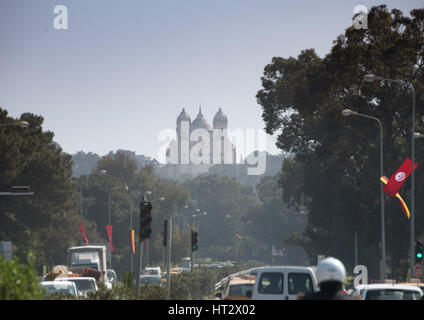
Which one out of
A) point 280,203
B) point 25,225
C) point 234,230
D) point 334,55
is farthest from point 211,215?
point 334,55

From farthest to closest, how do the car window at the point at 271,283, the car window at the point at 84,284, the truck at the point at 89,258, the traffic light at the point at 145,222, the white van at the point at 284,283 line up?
1. the truck at the point at 89,258
2. the car window at the point at 84,284
3. the traffic light at the point at 145,222
4. the car window at the point at 271,283
5. the white van at the point at 284,283

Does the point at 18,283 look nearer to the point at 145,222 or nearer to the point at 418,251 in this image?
the point at 145,222

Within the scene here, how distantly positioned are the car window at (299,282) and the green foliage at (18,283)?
11.2m

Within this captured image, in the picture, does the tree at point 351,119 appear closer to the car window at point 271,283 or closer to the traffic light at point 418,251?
the traffic light at point 418,251

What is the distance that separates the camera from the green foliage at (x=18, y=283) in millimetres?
8758

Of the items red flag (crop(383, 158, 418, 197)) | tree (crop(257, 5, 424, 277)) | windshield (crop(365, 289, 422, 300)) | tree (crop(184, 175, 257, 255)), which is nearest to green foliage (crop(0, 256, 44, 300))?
windshield (crop(365, 289, 422, 300))

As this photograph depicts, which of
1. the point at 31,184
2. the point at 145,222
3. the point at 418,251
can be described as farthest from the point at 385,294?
the point at 31,184

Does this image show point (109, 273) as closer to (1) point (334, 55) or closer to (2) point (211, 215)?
(1) point (334, 55)

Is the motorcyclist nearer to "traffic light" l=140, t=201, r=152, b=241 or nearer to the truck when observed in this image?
"traffic light" l=140, t=201, r=152, b=241

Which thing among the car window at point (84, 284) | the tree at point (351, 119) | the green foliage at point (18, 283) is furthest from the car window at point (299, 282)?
the tree at point (351, 119)

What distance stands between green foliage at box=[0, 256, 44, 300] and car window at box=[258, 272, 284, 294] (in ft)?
36.7

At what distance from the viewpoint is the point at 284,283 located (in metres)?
19.7

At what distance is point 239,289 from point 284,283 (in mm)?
3510

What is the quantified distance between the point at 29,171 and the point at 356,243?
26.5 metres
